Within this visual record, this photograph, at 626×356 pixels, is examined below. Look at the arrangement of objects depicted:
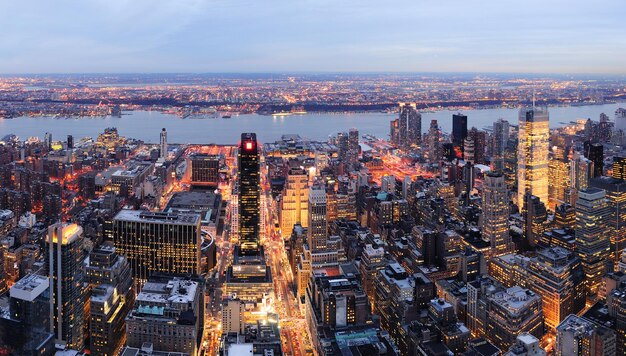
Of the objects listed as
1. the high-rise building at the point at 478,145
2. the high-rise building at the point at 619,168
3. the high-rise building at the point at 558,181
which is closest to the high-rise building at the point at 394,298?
the high-rise building at the point at 619,168

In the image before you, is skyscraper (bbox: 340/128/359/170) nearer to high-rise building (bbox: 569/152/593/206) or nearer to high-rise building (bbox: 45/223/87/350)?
high-rise building (bbox: 569/152/593/206)

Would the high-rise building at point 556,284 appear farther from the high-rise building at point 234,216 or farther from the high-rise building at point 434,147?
the high-rise building at point 434,147

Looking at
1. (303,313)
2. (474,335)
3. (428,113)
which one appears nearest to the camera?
(474,335)

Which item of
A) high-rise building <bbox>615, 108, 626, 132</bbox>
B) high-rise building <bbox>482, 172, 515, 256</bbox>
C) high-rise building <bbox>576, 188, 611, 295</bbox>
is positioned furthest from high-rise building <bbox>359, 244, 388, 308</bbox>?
high-rise building <bbox>615, 108, 626, 132</bbox>

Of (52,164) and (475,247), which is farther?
(52,164)

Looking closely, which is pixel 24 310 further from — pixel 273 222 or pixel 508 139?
pixel 508 139

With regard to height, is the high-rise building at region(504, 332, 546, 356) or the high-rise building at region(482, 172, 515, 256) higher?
the high-rise building at region(482, 172, 515, 256)

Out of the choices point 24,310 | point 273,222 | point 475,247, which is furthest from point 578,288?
point 24,310
